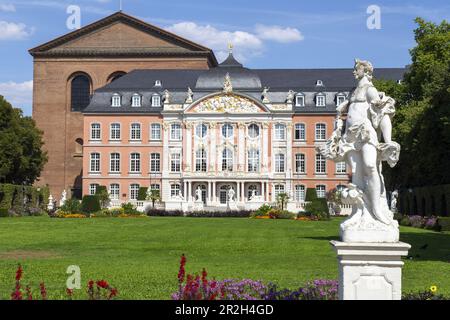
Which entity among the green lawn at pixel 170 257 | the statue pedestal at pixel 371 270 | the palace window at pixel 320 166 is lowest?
the green lawn at pixel 170 257

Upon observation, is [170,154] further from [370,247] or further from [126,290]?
[370,247]

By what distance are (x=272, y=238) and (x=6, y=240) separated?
9.58 metres

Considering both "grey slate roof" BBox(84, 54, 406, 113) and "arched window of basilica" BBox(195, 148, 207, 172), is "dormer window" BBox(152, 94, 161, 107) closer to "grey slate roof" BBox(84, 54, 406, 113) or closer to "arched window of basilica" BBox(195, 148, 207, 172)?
"grey slate roof" BBox(84, 54, 406, 113)

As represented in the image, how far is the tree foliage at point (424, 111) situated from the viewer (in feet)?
131

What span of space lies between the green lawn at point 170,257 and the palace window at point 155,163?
120 feet

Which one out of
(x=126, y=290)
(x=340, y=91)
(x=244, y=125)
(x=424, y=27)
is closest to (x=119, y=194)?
(x=244, y=125)

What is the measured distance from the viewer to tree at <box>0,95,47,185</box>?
2264 inches

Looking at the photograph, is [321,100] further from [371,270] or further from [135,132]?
[371,270]

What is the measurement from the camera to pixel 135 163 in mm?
71125

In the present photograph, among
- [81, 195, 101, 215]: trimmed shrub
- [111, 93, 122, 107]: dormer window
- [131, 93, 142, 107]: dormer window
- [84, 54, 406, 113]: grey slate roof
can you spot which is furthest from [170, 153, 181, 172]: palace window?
[81, 195, 101, 215]: trimmed shrub

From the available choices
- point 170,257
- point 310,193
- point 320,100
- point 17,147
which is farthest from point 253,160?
point 170,257

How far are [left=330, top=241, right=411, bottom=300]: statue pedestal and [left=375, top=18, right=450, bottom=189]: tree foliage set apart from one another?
27.8 m

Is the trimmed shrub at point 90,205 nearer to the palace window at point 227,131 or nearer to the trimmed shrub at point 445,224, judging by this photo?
the palace window at point 227,131

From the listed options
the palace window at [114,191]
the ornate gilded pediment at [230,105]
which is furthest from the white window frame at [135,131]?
the ornate gilded pediment at [230,105]
